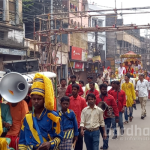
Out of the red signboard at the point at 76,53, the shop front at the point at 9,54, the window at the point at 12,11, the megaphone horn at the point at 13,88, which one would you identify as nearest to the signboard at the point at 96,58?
the red signboard at the point at 76,53

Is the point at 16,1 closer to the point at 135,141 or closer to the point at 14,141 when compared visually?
the point at 135,141

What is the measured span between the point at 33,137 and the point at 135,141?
15.8ft

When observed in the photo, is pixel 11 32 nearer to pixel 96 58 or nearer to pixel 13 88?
pixel 96 58

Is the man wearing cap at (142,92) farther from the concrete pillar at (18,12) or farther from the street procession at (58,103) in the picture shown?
the concrete pillar at (18,12)

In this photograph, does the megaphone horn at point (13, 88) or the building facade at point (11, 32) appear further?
the building facade at point (11, 32)

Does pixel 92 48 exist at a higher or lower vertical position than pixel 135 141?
higher

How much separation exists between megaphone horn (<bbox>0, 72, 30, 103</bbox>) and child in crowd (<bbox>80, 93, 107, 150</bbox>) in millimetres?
1280

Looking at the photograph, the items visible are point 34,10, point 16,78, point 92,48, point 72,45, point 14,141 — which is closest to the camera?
point 14,141

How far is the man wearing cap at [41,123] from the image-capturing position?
122 inches

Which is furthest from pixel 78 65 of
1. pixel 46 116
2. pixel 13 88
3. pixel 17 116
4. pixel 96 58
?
pixel 46 116

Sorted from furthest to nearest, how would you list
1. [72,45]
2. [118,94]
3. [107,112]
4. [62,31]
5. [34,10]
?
[72,45] → [34,10] → [62,31] → [118,94] → [107,112]

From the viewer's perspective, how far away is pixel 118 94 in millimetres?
7914

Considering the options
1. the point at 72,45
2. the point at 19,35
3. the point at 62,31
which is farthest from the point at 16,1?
the point at 72,45

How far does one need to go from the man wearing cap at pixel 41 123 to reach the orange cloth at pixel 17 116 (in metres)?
1.59
